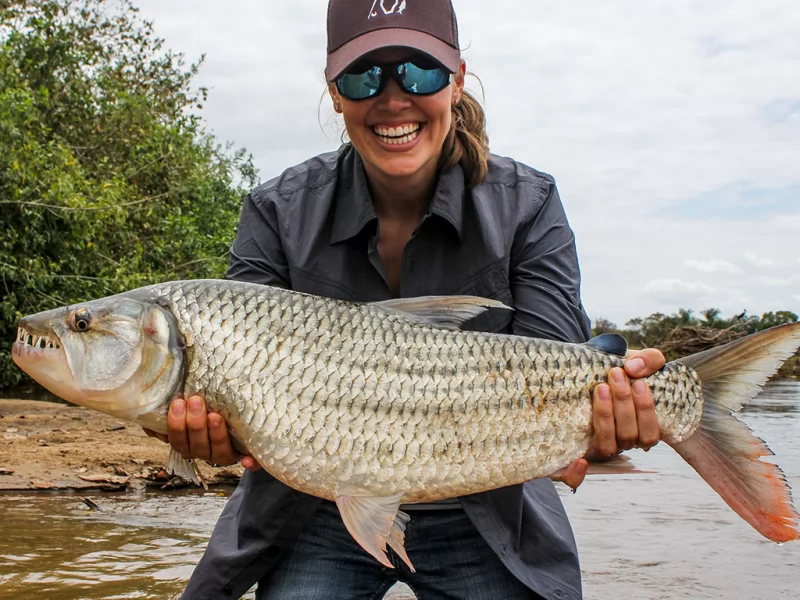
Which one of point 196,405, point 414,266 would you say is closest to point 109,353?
point 196,405

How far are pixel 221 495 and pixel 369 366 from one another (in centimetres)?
403

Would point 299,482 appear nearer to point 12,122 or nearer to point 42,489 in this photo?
point 42,489

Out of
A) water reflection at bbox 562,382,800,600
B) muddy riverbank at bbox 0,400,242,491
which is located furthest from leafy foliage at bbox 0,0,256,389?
water reflection at bbox 562,382,800,600

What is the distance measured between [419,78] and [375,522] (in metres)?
1.28

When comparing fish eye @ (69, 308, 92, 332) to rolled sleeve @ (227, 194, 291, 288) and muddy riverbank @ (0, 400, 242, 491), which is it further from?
muddy riverbank @ (0, 400, 242, 491)

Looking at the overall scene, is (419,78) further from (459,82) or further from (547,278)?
(547,278)

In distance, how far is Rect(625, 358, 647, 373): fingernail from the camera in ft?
8.16

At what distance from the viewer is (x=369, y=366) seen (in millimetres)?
2449

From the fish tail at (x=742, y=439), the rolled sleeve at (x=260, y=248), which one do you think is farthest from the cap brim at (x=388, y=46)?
the fish tail at (x=742, y=439)

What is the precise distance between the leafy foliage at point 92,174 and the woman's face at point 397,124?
30.2ft

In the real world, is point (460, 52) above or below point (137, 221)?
below

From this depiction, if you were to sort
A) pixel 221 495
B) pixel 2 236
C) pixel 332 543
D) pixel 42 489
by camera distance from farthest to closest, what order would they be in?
pixel 2 236
pixel 221 495
pixel 42 489
pixel 332 543

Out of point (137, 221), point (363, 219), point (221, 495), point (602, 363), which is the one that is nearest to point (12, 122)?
point (137, 221)

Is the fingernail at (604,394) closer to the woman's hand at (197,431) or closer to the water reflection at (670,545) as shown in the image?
the woman's hand at (197,431)
